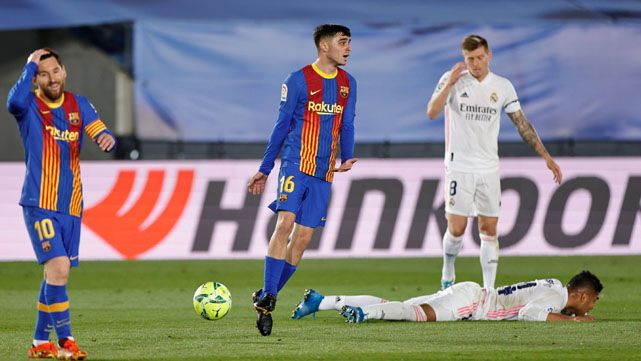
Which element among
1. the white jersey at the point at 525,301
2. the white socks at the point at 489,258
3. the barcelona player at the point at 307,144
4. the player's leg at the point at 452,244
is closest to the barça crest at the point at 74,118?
the barcelona player at the point at 307,144

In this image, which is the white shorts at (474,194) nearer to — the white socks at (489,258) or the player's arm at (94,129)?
the white socks at (489,258)

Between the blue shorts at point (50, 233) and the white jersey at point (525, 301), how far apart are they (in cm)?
318

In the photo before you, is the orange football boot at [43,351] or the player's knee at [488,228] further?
the player's knee at [488,228]

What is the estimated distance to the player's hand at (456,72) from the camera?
10438 millimetres

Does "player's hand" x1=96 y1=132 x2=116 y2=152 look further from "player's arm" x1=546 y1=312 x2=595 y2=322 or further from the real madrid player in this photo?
the real madrid player

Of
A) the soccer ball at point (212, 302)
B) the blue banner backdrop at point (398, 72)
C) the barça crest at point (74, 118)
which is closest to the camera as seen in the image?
the barça crest at point (74, 118)

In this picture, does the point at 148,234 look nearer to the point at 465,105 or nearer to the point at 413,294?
the point at 413,294

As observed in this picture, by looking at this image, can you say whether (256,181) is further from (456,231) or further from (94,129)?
(456,231)

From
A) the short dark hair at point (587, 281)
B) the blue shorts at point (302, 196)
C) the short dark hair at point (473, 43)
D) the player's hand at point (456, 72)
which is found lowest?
the short dark hair at point (587, 281)

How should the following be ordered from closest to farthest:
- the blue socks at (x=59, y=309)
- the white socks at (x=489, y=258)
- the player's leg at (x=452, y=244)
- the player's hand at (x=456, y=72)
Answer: the blue socks at (x=59, y=309) < the player's hand at (x=456, y=72) < the white socks at (x=489, y=258) < the player's leg at (x=452, y=244)

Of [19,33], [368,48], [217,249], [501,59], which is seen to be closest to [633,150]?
[501,59]

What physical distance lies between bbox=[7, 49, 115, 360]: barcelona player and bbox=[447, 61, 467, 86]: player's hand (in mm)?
3595

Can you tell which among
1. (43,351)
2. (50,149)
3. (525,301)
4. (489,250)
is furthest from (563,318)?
(50,149)

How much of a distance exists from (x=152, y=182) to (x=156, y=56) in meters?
1.87
